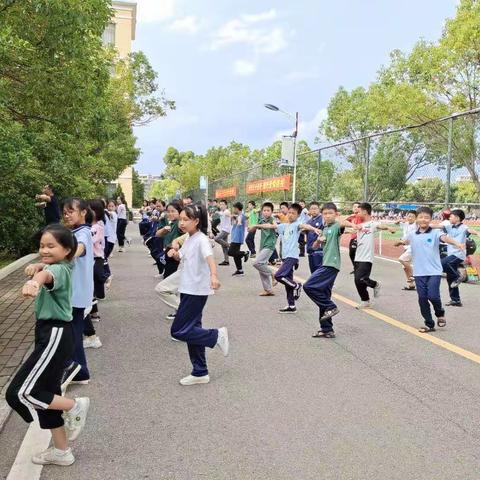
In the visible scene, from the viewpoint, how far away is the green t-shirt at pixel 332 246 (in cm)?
676

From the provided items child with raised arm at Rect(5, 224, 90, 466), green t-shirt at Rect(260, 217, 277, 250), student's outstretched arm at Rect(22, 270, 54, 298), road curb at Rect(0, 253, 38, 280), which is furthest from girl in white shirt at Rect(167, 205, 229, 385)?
road curb at Rect(0, 253, 38, 280)

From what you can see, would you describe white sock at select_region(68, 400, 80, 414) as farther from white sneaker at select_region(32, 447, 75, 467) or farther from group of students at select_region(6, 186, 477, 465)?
white sneaker at select_region(32, 447, 75, 467)

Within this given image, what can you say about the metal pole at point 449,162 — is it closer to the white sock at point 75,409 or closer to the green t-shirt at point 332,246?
the green t-shirt at point 332,246

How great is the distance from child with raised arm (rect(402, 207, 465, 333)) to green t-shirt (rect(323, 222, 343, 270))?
97 cm

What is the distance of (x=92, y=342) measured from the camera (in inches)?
237

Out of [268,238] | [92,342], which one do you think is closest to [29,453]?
[92,342]

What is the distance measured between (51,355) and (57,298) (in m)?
0.33

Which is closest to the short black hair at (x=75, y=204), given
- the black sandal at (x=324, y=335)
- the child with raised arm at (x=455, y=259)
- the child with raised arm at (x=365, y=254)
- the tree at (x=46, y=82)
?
the tree at (x=46, y=82)

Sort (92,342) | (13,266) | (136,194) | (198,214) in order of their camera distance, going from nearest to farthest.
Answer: (198,214), (92,342), (13,266), (136,194)

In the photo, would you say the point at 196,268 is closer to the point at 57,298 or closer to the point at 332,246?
the point at 57,298

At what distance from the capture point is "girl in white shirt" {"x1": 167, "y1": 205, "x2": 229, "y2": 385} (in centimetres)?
479

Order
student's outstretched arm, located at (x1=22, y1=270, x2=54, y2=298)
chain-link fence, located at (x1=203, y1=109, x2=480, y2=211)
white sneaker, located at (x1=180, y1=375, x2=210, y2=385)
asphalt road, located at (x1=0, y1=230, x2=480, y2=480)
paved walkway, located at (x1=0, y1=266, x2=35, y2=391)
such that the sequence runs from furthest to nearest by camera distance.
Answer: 1. chain-link fence, located at (x1=203, y1=109, x2=480, y2=211)
2. paved walkway, located at (x1=0, y1=266, x2=35, y2=391)
3. white sneaker, located at (x1=180, y1=375, x2=210, y2=385)
4. asphalt road, located at (x1=0, y1=230, x2=480, y2=480)
5. student's outstretched arm, located at (x1=22, y1=270, x2=54, y2=298)

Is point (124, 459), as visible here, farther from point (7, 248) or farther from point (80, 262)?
point (7, 248)

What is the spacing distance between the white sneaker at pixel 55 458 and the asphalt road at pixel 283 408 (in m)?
0.05
